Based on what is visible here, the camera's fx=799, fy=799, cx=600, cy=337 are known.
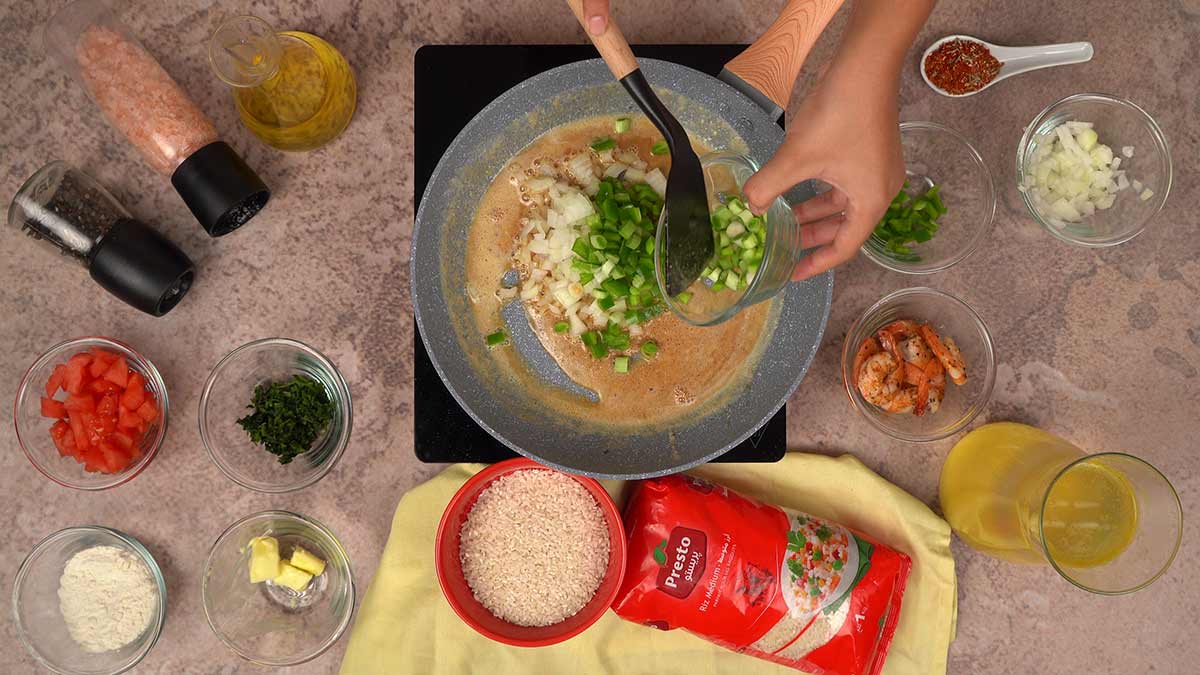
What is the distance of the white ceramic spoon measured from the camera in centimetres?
162

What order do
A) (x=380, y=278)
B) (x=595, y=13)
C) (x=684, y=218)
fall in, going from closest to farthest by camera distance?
(x=595, y=13)
(x=684, y=218)
(x=380, y=278)

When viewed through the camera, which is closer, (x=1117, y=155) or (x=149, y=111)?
(x=149, y=111)

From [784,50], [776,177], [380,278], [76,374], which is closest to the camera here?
[776,177]

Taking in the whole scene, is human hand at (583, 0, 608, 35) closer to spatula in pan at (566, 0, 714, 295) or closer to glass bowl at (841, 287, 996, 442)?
spatula in pan at (566, 0, 714, 295)

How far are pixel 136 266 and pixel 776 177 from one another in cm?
119

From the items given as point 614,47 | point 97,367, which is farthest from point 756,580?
point 97,367

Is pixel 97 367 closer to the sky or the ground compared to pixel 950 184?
closer to the sky

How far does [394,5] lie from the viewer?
1640 mm

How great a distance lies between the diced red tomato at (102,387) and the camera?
1.56 m

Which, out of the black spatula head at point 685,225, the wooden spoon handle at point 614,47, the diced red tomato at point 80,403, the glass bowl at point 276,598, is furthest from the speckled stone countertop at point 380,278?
the wooden spoon handle at point 614,47

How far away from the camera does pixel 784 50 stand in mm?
1432

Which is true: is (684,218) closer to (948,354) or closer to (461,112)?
(461,112)

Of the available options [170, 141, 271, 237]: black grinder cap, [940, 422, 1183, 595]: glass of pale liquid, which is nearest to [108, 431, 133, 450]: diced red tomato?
[170, 141, 271, 237]: black grinder cap

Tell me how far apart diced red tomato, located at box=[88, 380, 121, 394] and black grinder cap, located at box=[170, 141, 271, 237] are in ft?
1.20
